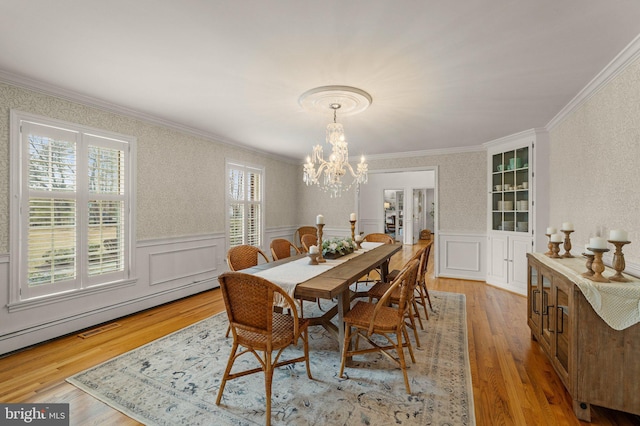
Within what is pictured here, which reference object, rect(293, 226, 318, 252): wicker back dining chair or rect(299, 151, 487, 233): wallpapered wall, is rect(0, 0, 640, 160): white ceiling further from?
rect(293, 226, 318, 252): wicker back dining chair

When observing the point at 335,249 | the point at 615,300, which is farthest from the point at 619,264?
the point at 335,249

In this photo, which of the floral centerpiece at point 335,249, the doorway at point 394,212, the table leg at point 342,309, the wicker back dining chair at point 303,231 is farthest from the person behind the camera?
the doorway at point 394,212

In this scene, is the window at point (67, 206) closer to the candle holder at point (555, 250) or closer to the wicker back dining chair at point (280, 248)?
the wicker back dining chair at point (280, 248)

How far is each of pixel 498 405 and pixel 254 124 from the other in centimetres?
396

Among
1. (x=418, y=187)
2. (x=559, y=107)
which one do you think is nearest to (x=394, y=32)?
(x=559, y=107)

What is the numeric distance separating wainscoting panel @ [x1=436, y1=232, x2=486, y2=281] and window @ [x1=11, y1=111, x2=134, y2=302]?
5.23 metres

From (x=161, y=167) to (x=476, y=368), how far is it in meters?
4.29

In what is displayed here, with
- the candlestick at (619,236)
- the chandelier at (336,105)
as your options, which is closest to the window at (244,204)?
the chandelier at (336,105)

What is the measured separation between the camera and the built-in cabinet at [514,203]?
437 cm

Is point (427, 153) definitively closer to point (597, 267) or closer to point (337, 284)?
point (597, 267)

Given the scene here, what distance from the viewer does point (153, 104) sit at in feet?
11.1

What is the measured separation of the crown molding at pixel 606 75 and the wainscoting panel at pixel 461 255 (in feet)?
8.44

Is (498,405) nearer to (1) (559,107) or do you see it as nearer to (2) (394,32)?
(2) (394,32)

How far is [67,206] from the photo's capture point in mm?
3059
